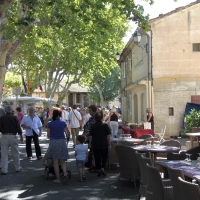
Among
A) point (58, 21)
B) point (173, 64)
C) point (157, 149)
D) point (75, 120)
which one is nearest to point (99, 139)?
point (157, 149)

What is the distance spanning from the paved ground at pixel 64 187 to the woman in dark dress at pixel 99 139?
1.71ft

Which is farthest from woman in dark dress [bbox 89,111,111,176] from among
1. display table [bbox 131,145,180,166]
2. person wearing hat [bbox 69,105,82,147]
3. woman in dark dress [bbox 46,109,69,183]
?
person wearing hat [bbox 69,105,82,147]

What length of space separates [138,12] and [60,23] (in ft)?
9.23

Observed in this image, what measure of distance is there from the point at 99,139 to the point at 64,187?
163 centimetres

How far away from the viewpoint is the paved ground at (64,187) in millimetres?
9148

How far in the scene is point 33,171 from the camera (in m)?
12.6

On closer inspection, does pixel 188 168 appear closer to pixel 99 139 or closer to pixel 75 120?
pixel 99 139

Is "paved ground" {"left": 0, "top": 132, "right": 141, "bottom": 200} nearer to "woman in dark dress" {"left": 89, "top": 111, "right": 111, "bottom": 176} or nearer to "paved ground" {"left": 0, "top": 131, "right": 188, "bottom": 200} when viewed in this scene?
"paved ground" {"left": 0, "top": 131, "right": 188, "bottom": 200}

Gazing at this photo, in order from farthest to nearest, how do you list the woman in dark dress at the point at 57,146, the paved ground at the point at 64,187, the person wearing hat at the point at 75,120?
the person wearing hat at the point at 75,120
the woman in dark dress at the point at 57,146
the paved ground at the point at 64,187

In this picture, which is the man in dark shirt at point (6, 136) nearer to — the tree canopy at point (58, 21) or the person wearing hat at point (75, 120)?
the tree canopy at point (58, 21)

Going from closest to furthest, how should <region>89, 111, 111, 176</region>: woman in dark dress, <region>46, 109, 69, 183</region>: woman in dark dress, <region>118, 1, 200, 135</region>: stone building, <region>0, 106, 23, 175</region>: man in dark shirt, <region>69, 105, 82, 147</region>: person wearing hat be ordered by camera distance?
<region>46, 109, 69, 183</region>: woman in dark dress < <region>89, 111, 111, 176</region>: woman in dark dress < <region>0, 106, 23, 175</region>: man in dark shirt < <region>69, 105, 82, 147</region>: person wearing hat < <region>118, 1, 200, 135</region>: stone building

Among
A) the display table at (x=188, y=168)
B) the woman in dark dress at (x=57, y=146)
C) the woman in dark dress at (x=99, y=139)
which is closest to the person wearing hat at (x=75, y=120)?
the woman in dark dress at (x=99, y=139)

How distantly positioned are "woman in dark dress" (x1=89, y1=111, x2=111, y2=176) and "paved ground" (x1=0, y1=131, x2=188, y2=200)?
20.5 inches

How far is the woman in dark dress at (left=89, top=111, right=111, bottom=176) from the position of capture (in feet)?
37.0
